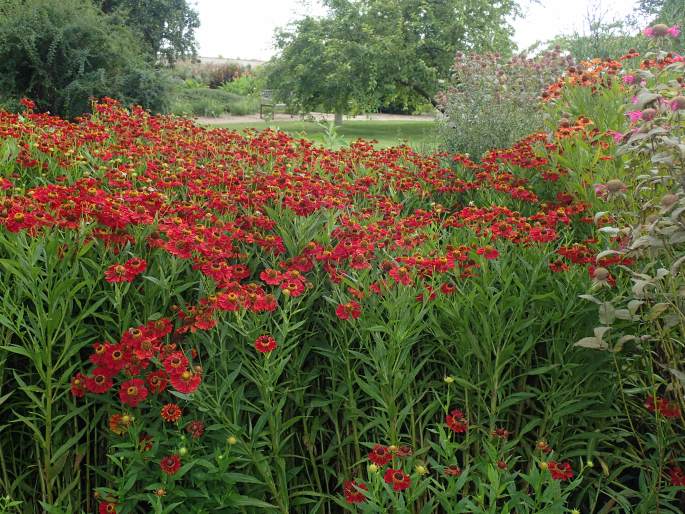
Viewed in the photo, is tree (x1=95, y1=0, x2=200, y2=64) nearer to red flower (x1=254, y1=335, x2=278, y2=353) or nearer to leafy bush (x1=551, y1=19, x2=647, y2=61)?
leafy bush (x1=551, y1=19, x2=647, y2=61)

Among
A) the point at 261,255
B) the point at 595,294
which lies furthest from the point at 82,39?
the point at 595,294

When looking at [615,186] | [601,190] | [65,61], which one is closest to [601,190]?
[601,190]

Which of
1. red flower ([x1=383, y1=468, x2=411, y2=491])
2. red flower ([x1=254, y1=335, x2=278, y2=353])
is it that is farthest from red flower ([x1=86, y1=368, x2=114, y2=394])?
red flower ([x1=383, y1=468, x2=411, y2=491])

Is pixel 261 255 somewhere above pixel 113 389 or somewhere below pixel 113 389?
above

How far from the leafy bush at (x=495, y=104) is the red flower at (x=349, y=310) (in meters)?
3.87

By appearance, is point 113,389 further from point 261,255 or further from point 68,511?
point 261,255

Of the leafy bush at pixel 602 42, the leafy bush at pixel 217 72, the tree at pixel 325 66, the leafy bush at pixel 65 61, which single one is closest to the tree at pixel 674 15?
the leafy bush at pixel 602 42

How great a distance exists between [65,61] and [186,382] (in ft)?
34.7

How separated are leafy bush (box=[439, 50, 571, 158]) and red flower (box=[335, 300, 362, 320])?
3869 millimetres

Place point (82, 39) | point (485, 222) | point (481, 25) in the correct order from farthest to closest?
point (481, 25) → point (82, 39) → point (485, 222)

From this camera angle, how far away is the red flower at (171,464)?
5.73 feet

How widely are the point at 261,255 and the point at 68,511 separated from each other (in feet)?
3.45

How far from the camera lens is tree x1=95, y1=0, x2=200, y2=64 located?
1930cm

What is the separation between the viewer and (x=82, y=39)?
11.0 meters
